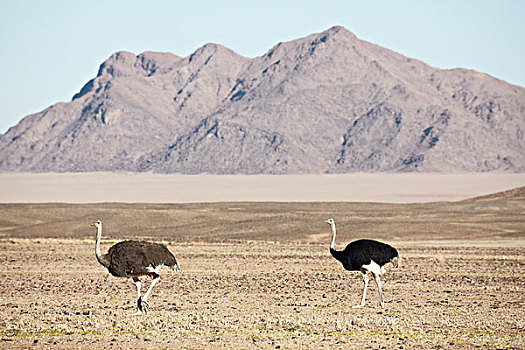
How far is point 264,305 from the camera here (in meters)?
19.2

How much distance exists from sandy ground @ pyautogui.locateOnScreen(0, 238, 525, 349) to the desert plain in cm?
4

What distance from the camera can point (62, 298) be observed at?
20328 millimetres

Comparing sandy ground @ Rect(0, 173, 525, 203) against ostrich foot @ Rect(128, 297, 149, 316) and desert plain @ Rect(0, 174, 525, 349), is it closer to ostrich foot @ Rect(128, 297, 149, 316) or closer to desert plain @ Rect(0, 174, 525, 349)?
desert plain @ Rect(0, 174, 525, 349)

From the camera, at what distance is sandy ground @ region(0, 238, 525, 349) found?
14406 millimetres

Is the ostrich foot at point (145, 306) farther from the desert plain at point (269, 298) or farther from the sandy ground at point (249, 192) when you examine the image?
the sandy ground at point (249, 192)

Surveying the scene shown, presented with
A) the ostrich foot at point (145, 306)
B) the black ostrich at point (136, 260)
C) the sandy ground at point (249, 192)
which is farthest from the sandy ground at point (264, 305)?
the sandy ground at point (249, 192)

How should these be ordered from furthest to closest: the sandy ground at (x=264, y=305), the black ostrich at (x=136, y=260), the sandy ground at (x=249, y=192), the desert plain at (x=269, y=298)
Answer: the sandy ground at (x=249, y=192)
the black ostrich at (x=136, y=260)
the desert plain at (x=269, y=298)
the sandy ground at (x=264, y=305)

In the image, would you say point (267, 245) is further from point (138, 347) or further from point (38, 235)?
point (138, 347)

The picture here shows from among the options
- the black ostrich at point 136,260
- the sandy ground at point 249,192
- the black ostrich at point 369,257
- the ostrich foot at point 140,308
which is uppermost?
the sandy ground at point 249,192

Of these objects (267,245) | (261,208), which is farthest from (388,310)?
(261,208)

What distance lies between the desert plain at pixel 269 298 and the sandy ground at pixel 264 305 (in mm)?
36

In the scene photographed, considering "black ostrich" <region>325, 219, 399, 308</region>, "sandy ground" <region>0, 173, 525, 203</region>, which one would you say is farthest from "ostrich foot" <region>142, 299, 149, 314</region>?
"sandy ground" <region>0, 173, 525, 203</region>

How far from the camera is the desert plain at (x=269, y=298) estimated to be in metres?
14.5

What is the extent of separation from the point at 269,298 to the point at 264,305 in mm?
1460
